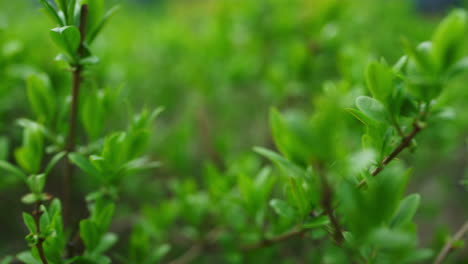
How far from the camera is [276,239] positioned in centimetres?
71

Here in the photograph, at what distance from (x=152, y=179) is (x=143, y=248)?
77 centimetres

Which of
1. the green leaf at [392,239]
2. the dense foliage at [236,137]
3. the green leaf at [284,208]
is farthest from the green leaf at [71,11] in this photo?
the green leaf at [392,239]

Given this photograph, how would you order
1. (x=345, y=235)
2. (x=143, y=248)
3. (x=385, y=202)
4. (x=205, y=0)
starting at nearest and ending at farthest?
(x=385, y=202)
(x=345, y=235)
(x=143, y=248)
(x=205, y=0)

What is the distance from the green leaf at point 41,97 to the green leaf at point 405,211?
71 cm

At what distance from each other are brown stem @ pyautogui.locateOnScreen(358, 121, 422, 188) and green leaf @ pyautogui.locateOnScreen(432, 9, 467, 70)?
0.29ft

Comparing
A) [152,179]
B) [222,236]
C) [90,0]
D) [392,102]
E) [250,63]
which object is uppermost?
[90,0]

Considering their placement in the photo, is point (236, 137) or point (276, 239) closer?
point (276, 239)

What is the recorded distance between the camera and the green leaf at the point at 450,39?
0.41m

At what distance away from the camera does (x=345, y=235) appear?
50cm

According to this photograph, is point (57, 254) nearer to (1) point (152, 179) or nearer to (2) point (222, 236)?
(2) point (222, 236)

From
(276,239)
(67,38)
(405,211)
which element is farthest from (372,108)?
(67,38)

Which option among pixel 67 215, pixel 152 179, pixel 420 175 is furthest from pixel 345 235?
pixel 420 175

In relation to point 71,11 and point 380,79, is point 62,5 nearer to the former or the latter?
point 71,11

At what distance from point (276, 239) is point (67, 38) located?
0.56 metres
